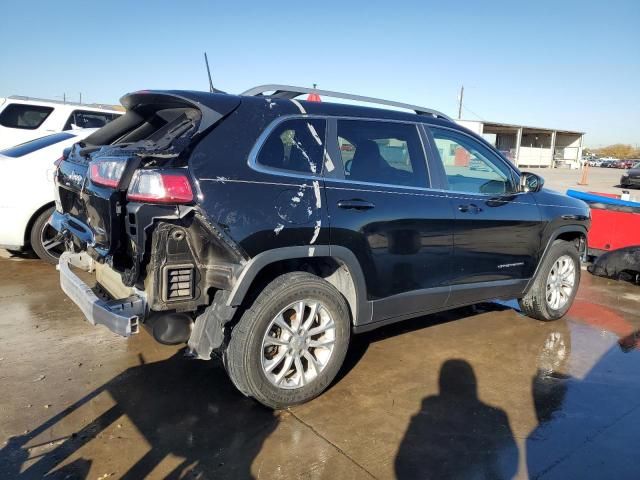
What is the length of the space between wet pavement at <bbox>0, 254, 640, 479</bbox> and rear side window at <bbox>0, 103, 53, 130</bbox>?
6.34 meters

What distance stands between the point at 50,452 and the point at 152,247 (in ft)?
3.96

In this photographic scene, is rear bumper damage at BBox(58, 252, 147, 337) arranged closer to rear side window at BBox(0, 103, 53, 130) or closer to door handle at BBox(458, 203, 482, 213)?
door handle at BBox(458, 203, 482, 213)

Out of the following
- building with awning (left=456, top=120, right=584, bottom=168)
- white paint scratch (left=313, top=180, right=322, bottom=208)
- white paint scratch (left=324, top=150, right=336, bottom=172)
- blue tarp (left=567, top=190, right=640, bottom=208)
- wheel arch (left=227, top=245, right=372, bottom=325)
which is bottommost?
wheel arch (left=227, top=245, right=372, bottom=325)

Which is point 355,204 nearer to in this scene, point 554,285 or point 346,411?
point 346,411

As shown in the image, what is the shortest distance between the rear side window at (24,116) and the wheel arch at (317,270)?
846 cm

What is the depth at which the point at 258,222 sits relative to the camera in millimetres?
2904

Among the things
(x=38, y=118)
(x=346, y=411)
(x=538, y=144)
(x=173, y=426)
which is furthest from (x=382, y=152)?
(x=538, y=144)

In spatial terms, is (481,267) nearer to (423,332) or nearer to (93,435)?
(423,332)

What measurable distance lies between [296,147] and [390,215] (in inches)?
31.4

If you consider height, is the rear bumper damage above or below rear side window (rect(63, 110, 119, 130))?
below

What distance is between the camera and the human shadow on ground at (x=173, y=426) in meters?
2.61

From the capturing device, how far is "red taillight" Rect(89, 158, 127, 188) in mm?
2865

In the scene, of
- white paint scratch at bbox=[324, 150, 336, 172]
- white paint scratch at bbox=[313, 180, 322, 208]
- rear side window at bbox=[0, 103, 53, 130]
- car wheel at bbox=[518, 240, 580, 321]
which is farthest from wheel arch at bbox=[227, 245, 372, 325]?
rear side window at bbox=[0, 103, 53, 130]

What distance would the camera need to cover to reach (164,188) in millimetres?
2713
